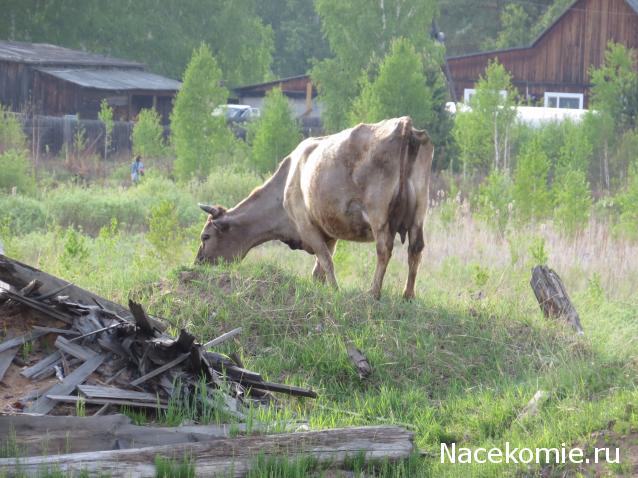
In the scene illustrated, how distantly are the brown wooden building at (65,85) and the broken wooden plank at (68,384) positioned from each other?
31.3 m

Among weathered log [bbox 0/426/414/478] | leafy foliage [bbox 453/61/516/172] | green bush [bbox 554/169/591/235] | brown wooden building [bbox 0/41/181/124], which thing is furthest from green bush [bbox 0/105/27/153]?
weathered log [bbox 0/426/414/478]

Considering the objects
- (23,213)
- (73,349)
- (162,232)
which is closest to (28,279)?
(73,349)

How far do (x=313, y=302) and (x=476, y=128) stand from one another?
16233 millimetres

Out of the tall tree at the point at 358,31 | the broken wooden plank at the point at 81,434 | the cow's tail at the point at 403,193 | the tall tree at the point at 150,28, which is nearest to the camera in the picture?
the broken wooden plank at the point at 81,434

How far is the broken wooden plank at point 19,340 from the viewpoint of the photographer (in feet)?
24.8

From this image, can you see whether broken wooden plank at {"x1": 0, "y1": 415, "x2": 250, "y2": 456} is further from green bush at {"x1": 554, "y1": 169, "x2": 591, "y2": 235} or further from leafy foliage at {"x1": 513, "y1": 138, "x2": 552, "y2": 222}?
leafy foliage at {"x1": 513, "y1": 138, "x2": 552, "y2": 222}

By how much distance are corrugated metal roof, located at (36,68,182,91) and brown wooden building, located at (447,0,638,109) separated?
1221cm

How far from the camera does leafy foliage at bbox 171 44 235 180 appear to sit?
88.2 feet

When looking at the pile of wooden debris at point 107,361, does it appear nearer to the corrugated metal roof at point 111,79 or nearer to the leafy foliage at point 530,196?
the leafy foliage at point 530,196

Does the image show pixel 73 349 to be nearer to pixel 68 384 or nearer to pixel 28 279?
pixel 68 384

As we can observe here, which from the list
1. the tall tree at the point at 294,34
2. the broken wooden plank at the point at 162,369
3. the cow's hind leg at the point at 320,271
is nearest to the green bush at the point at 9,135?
the cow's hind leg at the point at 320,271

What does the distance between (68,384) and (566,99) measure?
132 ft

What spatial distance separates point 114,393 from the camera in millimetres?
7203

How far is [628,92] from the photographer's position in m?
31.5
